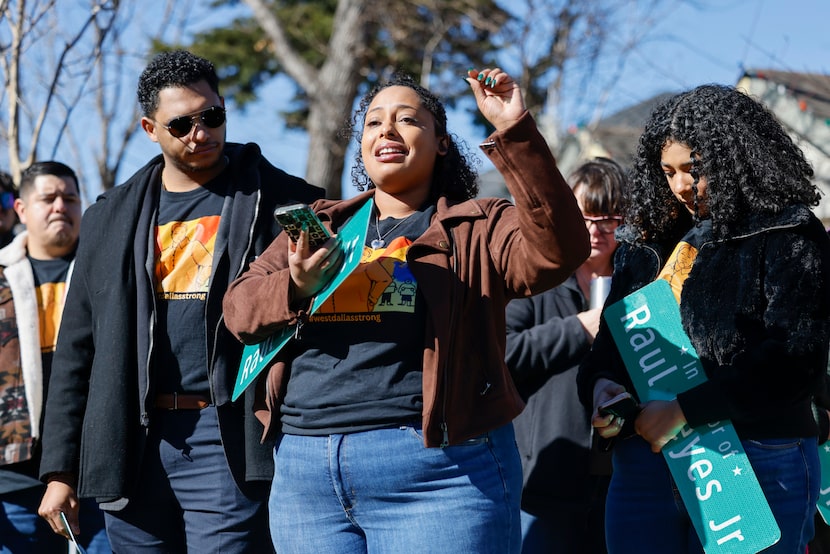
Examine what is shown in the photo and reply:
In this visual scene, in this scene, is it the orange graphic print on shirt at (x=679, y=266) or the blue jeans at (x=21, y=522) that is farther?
the blue jeans at (x=21, y=522)

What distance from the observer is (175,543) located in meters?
3.12

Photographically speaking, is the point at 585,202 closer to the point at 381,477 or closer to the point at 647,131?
the point at 647,131

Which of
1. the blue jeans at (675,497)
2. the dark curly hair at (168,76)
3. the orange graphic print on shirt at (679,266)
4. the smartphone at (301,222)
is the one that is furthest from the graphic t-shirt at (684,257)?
the dark curly hair at (168,76)

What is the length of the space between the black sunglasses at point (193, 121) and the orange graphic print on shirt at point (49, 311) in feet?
3.78

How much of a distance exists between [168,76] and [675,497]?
2183mm

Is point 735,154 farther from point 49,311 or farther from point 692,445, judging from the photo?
point 49,311

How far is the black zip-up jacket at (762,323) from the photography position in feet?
7.82

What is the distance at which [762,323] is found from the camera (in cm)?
246

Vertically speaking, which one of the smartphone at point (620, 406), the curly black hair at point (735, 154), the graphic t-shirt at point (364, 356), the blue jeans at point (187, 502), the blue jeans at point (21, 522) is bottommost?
the blue jeans at point (21, 522)

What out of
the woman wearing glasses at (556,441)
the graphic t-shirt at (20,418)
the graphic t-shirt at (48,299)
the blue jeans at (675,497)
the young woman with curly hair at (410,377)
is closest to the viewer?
the young woman with curly hair at (410,377)

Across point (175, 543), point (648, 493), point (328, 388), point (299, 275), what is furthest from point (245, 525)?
point (648, 493)

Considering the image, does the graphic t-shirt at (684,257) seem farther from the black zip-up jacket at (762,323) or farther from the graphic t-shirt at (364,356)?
the graphic t-shirt at (364,356)

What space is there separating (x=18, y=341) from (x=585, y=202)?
2.43 metres

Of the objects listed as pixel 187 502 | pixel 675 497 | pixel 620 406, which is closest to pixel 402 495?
pixel 620 406
